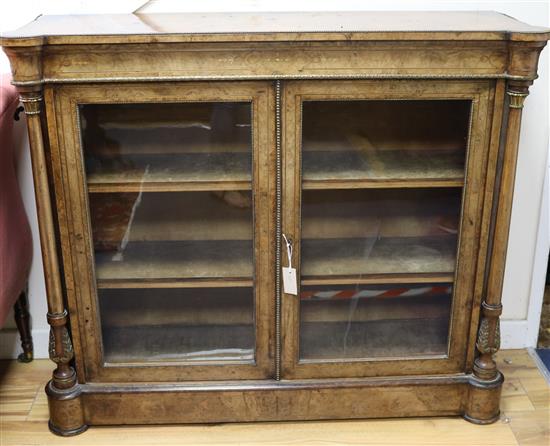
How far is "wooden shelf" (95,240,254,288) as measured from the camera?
5.28 feet

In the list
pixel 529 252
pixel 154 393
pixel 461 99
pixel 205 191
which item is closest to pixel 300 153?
pixel 205 191

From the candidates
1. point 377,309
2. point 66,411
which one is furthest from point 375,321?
point 66,411

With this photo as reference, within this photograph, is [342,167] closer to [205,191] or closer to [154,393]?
[205,191]

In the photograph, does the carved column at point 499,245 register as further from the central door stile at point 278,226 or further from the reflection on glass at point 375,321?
the central door stile at point 278,226

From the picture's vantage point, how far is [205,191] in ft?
5.09

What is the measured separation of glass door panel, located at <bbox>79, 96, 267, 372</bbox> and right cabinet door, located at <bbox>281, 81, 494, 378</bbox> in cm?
10

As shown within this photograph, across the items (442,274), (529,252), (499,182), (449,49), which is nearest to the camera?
(449,49)

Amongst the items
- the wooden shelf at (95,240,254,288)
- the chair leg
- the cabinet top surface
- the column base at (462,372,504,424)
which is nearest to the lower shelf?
the column base at (462,372,504,424)

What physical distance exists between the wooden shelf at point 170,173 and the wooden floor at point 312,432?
56cm

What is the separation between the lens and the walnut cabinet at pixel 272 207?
1.42 m

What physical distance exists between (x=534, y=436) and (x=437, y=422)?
0.21m

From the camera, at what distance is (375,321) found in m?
1.69

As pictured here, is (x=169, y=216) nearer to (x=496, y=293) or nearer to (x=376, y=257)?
(x=376, y=257)

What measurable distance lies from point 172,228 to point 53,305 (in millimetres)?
294
